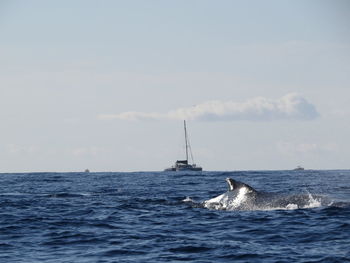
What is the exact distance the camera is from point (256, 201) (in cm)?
2847

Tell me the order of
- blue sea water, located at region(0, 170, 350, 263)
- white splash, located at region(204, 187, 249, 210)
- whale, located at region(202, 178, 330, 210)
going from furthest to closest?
white splash, located at region(204, 187, 249, 210)
whale, located at region(202, 178, 330, 210)
blue sea water, located at region(0, 170, 350, 263)

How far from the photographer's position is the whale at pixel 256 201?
27927 millimetres

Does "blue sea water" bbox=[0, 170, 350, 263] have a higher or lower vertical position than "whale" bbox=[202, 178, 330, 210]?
lower

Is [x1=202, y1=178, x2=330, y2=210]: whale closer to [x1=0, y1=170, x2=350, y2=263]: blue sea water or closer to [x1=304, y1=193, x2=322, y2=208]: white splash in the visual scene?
[x1=304, y1=193, x2=322, y2=208]: white splash

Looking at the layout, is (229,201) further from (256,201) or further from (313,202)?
(313,202)

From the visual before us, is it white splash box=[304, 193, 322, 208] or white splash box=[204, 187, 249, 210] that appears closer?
white splash box=[304, 193, 322, 208]

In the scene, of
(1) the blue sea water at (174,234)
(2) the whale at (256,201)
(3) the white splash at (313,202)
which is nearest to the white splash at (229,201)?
(2) the whale at (256,201)

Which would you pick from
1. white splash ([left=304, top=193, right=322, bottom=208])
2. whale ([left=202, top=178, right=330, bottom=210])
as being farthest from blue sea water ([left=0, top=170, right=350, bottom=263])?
whale ([left=202, top=178, right=330, bottom=210])

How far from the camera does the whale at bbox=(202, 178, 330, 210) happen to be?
27.9 m

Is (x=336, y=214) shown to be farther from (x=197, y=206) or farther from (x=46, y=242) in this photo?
(x=46, y=242)

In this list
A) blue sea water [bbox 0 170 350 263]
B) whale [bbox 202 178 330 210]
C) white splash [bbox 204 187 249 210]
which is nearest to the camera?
blue sea water [bbox 0 170 350 263]

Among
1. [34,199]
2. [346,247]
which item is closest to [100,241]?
[346,247]

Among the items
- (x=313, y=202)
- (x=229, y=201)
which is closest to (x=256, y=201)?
(x=229, y=201)

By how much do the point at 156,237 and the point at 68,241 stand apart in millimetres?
2592
